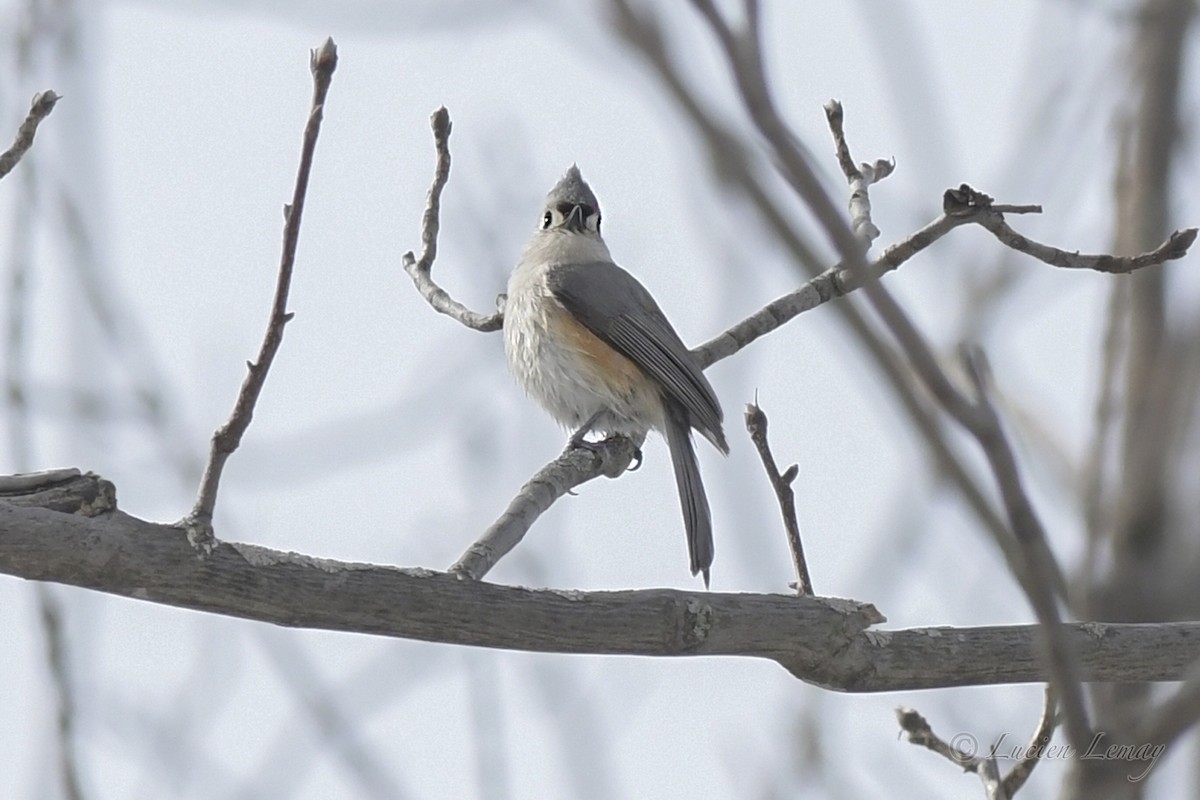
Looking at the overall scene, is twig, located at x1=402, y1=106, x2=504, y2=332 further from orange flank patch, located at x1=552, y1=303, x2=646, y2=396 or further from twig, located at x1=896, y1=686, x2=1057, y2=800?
twig, located at x1=896, y1=686, x2=1057, y2=800

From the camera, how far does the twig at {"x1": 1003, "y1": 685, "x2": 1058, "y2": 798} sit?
2682 millimetres

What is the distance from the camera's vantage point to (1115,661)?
268 cm

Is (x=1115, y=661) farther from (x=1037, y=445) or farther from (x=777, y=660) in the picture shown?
(x=1037, y=445)

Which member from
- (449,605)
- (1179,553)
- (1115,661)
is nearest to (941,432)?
(449,605)

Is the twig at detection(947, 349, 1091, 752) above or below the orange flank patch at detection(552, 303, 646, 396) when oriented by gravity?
below

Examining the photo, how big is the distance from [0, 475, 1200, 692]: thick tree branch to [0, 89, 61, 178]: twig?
61cm

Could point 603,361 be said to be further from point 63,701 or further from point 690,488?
point 63,701

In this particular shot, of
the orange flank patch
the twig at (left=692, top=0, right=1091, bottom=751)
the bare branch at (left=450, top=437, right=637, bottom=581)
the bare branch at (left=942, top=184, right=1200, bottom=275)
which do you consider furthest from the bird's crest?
the twig at (left=692, top=0, right=1091, bottom=751)

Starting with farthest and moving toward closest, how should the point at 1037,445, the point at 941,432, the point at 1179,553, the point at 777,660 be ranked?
the point at 1037,445, the point at 1179,553, the point at 777,660, the point at 941,432

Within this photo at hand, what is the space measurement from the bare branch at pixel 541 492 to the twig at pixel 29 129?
3.43 ft

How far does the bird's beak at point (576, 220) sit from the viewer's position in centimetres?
645

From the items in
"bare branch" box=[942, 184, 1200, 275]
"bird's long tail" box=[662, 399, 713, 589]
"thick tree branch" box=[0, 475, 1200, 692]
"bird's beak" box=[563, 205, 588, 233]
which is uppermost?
"bird's beak" box=[563, 205, 588, 233]

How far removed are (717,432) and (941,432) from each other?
14.0 ft

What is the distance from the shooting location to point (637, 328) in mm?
5754
